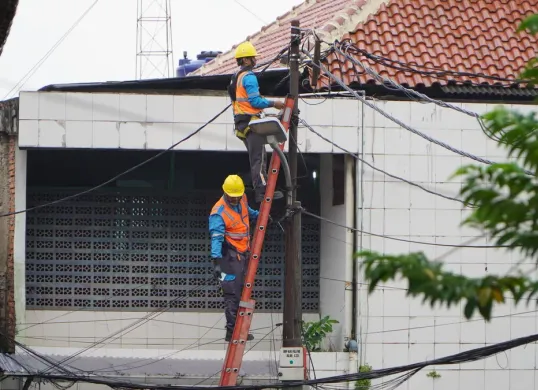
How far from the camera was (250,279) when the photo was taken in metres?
13.0

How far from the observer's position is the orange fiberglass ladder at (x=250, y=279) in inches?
499

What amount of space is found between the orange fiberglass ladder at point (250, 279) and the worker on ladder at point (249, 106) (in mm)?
589

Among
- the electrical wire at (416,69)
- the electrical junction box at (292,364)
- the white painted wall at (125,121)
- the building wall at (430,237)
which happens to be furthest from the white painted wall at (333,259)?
the electrical junction box at (292,364)

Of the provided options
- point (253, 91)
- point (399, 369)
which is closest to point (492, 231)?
point (399, 369)

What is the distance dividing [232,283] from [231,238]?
53cm

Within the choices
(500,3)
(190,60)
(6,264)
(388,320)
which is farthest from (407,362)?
(190,60)

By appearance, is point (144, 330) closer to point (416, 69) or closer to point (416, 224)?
point (416, 224)

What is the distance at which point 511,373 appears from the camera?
1614cm

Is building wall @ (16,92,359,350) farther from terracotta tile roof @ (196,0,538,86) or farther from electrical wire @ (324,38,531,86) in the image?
terracotta tile roof @ (196,0,538,86)

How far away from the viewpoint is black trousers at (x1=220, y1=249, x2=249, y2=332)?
14.2m

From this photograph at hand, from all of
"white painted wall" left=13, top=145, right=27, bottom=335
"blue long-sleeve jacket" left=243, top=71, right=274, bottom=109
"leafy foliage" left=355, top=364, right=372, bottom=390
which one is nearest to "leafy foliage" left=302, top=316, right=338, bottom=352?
"leafy foliage" left=355, top=364, right=372, bottom=390

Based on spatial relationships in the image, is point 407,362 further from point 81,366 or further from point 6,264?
point 6,264

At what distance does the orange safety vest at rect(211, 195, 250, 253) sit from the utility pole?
1271 millimetres

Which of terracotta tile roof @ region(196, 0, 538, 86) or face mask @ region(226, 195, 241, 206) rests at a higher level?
terracotta tile roof @ region(196, 0, 538, 86)
